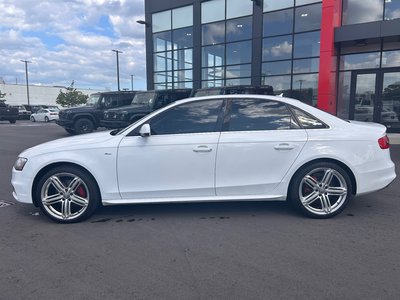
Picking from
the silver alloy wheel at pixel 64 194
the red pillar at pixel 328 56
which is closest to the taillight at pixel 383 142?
the silver alloy wheel at pixel 64 194

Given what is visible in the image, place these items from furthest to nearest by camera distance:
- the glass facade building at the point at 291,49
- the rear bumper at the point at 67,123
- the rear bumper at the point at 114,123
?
1. the rear bumper at the point at 67,123
2. the glass facade building at the point at 291,49
3. the rear bumper at the point at 114,123

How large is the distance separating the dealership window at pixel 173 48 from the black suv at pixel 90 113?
6.87m

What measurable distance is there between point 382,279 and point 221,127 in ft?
8.25

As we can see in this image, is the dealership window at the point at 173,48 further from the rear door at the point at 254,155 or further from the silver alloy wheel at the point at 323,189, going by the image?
the silver alloy wheel at the point at 323,189

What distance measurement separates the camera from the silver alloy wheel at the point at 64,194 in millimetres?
4555

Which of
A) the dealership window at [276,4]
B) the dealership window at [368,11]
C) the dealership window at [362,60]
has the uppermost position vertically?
the dealership window at [276,4]

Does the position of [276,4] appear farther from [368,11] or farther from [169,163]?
[169,163]

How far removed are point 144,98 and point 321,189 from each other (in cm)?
1167

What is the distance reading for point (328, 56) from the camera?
15602 millimetres

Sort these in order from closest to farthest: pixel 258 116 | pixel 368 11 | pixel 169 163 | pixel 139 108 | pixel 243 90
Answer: pixel 169 163 → pixel 258 116 → pixel 243 90 → pixel 139 108 → pixel 368 11

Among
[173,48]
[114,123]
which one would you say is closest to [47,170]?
[114,123]

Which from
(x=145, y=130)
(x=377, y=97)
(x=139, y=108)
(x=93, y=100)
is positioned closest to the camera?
(x=145, y=130)

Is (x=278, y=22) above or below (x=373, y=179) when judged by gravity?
above

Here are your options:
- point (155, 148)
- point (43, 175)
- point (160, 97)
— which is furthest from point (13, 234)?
point (160, 97)
